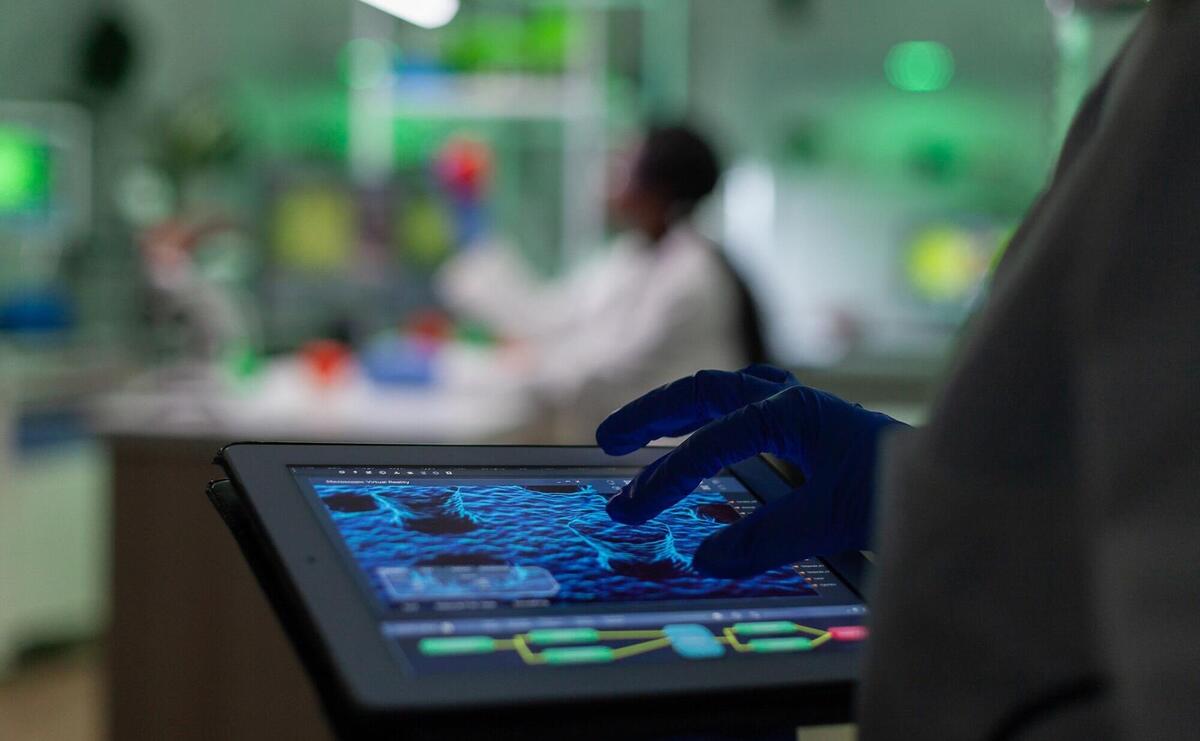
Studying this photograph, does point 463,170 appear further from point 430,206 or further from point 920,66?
point 920,66

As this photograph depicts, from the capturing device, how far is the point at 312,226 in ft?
14.5

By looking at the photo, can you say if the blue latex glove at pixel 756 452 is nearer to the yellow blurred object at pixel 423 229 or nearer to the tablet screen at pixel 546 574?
the tablet screen at pixel 546 574

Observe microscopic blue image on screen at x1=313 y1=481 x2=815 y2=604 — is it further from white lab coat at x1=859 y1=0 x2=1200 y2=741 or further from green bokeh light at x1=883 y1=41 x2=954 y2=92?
green bokeh light at x1=883 y1=41 x2=954 y2=92

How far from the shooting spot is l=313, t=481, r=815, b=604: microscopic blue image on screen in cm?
57

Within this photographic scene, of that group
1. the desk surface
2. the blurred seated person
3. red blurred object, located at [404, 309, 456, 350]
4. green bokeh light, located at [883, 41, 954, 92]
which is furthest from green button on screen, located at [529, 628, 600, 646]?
green bokeh light, located at [883, 41, 954, 92]

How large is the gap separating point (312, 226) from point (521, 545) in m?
3.97

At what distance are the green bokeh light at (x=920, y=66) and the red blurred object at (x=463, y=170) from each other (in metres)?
1.63

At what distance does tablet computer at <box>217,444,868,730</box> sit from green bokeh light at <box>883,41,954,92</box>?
472cm

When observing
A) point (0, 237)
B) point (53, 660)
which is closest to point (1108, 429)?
point (53, 660)

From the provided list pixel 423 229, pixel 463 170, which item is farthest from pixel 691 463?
pixel 463 170

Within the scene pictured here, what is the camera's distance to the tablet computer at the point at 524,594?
1.62ft

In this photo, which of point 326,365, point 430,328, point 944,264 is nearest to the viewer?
point 326,365

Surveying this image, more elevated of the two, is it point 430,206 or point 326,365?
point 430,206

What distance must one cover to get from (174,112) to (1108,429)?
5.62m
